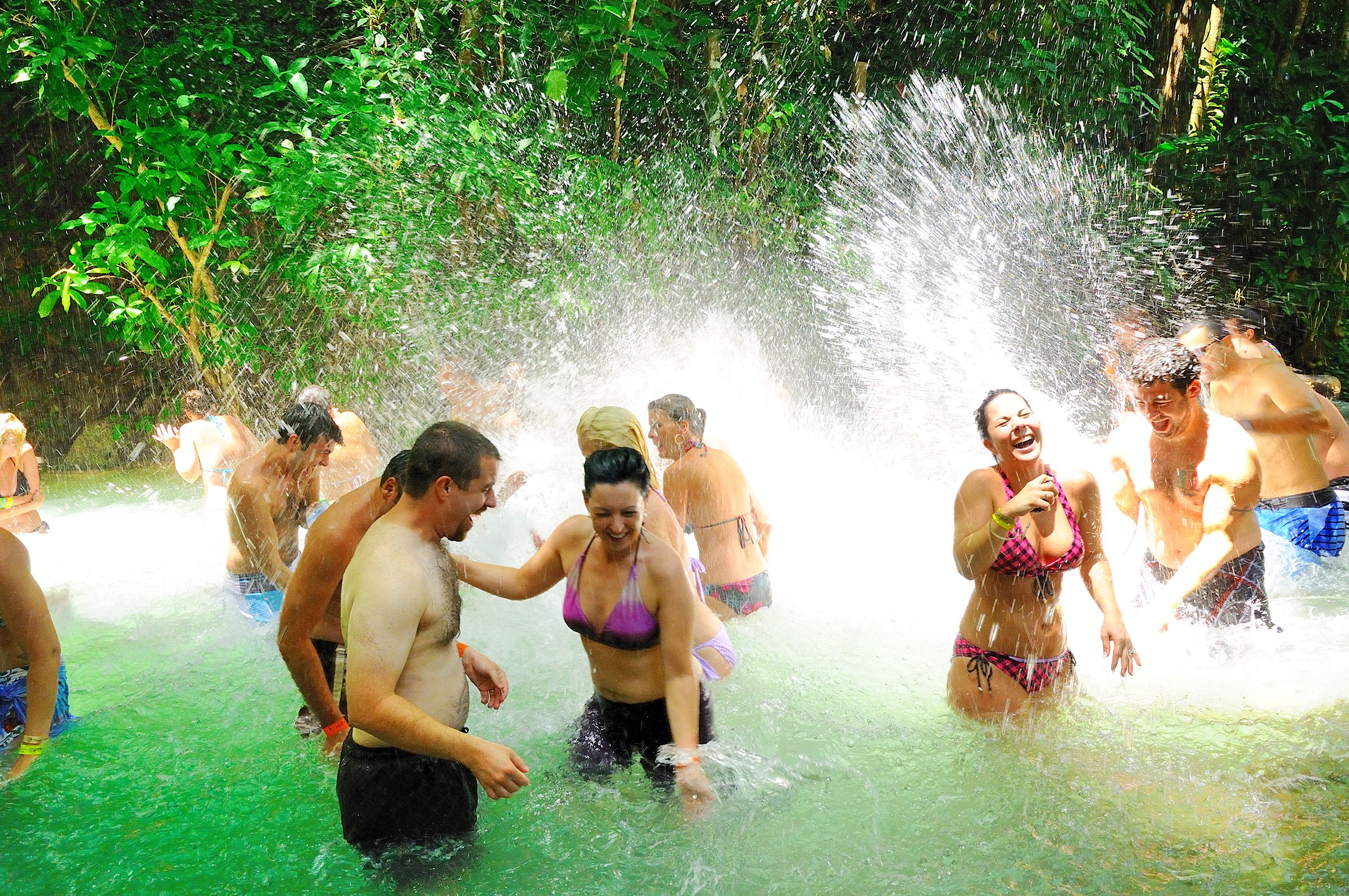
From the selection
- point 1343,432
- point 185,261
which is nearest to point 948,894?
point 1343,432

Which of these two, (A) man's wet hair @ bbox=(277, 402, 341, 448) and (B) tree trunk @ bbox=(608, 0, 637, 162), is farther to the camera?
(B) tree trunk @ bbox=(608, 0, 637, 162)

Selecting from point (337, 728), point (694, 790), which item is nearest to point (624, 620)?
point (694, 790)

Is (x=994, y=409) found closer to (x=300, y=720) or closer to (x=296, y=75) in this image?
(x=300, y=720)

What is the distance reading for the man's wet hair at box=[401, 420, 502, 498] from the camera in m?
2.58

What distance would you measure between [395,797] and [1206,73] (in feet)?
44.1

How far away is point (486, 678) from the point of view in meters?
3.11

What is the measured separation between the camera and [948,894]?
2975 millimetres

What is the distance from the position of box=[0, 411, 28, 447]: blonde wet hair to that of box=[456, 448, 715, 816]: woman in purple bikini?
219 inches

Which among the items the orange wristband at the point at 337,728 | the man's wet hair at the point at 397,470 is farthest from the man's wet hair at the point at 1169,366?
the orange wristband at the point at 337,728

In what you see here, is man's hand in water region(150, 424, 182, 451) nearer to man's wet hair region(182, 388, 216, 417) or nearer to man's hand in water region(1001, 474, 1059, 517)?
man's wet hair region(182, 388, 216, 417)

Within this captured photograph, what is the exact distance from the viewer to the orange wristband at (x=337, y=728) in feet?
10.6

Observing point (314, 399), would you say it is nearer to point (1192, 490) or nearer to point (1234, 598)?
point (1192, 490)

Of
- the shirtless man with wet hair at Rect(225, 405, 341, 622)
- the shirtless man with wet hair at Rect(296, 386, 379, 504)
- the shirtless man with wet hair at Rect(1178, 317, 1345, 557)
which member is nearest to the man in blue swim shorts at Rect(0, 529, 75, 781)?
the shirtless man with wet hair at Rect(225, 405, 341, 622)

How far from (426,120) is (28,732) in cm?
600
